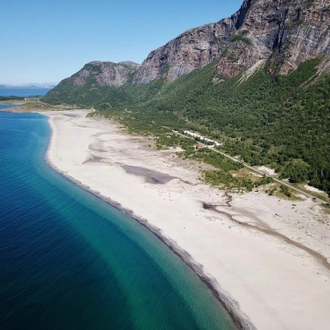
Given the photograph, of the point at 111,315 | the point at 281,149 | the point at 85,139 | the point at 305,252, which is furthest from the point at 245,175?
the point at 85,139

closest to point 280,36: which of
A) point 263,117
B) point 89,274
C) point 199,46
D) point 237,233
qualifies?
point 263,117

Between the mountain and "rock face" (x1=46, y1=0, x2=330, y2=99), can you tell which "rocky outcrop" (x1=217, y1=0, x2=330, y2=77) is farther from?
the mountain

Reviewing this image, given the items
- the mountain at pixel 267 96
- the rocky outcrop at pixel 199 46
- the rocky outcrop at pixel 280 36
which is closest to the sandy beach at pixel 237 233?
the mountain at pixel 267 96

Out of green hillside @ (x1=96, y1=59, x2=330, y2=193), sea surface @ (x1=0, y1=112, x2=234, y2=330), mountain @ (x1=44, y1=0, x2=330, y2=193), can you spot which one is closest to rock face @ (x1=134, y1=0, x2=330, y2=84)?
mountain @ (x1=44, y1=0, x2=330, y2=193)

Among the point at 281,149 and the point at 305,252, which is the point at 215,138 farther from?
the point at 305,252

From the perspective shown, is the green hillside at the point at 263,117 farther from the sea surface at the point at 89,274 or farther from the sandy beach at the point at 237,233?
the sea surface at the point at 89,274

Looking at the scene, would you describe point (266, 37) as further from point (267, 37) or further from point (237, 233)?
point (237, 233)

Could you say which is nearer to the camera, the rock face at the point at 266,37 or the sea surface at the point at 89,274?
the sea surface at the point at 89,274
